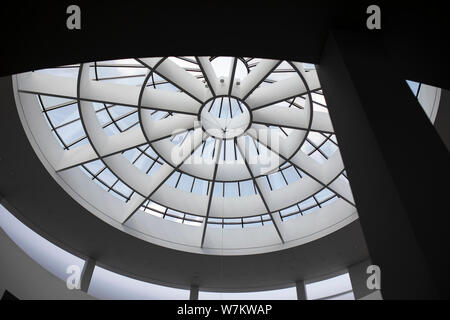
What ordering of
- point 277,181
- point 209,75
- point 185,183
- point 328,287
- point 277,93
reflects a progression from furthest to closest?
point 328,287, point 185,183, point 277,181, point 277,93, point 209,75

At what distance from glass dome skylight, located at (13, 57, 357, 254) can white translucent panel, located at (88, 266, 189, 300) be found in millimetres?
4217

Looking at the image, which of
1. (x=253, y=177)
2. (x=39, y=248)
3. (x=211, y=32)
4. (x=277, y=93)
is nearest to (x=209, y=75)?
(x=277, y=93)

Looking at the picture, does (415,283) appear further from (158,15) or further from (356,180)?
(158,15)

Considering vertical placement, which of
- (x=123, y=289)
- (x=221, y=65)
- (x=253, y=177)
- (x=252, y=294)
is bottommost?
(x=252, y=294)

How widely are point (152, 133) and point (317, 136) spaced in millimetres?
8758

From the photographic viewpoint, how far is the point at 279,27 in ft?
28.9

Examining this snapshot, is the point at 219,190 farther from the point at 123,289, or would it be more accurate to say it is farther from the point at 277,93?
the point at 277,93

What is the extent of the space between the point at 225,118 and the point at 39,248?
11499mm

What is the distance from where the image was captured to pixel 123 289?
21938 millimetres

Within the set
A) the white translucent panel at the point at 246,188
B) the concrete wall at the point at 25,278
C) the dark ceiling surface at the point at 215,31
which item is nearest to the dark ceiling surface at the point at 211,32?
the dark ceiling surface at the point at 215,31

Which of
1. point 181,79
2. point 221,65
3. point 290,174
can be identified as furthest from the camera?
point 290,174

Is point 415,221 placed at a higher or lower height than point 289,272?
lower

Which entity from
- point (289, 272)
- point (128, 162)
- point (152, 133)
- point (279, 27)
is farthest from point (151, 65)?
point (289, 272)

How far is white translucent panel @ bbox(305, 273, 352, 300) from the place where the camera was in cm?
2166
